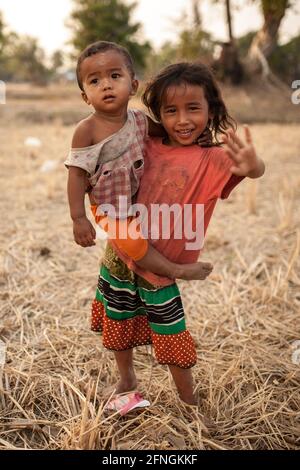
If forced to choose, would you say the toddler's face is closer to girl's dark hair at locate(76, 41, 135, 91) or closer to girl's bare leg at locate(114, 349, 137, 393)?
girl's dark hair at locate(76, 41, 135, 91)

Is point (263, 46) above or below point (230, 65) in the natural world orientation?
above

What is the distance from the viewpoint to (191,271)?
4.65 ft

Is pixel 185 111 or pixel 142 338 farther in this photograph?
pixel 142 338

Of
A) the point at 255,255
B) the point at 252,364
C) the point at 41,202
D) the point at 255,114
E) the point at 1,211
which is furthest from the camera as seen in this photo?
the point at 255,114

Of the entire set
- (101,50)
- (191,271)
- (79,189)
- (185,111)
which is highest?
(101,50)

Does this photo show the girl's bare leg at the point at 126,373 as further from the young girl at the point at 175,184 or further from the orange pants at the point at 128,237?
the orange pants at the point at 128,237

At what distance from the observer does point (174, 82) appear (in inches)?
51.6

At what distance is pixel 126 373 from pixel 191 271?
54 centimetres

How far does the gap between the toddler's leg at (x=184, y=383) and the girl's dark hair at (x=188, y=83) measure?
78cm

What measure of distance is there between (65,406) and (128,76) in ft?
3.86

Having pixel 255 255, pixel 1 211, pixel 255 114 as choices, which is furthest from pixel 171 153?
pixel 255 114

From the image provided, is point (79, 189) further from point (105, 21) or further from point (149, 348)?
point (105, 21)

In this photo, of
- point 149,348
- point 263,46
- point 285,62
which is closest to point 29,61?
point 285,62
